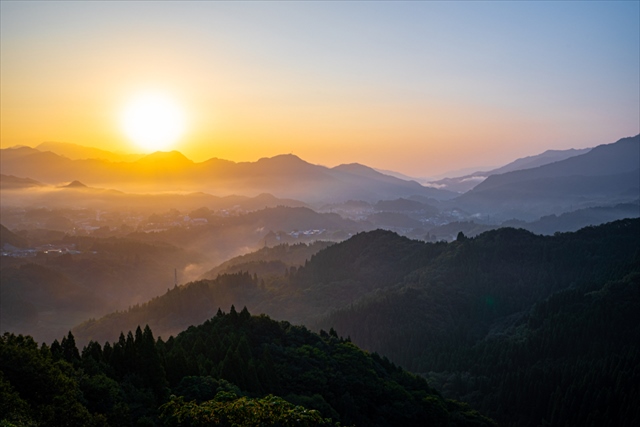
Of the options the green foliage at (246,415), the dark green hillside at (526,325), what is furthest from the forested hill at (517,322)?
the green foliage at (246,415)

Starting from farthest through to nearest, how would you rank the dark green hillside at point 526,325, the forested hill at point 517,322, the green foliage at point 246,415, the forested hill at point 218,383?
the forested hill at point 517,322, the dark green hillside at point 526,325, the forested hill at point 218,383, the green foliage at point 246,415

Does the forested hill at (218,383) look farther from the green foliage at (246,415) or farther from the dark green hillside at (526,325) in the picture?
the dark green hillside at (526,325)

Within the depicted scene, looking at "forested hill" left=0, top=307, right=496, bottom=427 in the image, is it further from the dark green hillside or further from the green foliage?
the dark green hillside

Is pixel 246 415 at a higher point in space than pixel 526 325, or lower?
higher

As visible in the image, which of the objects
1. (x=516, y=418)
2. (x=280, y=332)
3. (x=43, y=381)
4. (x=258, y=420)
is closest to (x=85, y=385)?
(x=43, y=381)

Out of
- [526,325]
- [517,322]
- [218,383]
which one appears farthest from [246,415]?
[517,322]

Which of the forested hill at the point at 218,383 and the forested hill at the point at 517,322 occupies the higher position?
the forested hill at the point at 218,383

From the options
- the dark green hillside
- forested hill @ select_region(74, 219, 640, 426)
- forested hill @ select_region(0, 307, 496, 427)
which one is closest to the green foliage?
forested hill @ select_region(0, 307, 496, 427)

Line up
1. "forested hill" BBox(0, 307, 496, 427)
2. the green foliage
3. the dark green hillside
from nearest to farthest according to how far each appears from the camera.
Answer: the green foliage, "forested hill" BBox(0, 307, 496, 427), the dark green hillside

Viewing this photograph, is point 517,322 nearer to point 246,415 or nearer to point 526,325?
point 526,325
